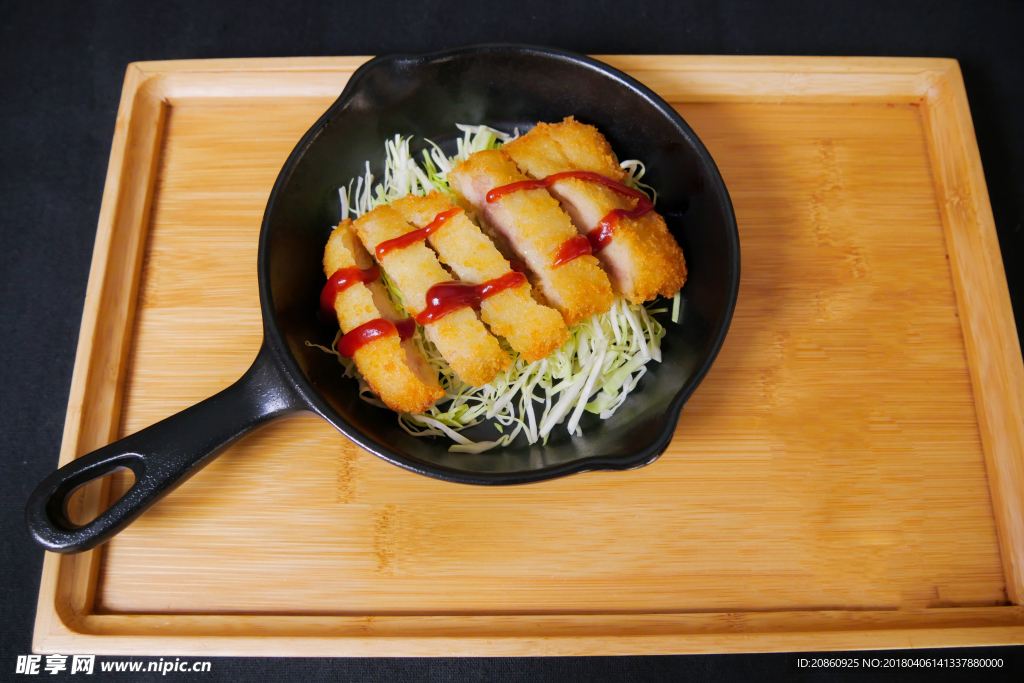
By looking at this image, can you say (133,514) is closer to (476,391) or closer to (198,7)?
(476,391)

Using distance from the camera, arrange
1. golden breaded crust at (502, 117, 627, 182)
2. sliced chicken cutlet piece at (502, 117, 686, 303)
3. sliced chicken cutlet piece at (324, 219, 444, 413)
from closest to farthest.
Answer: sliced chicken cutlet piece at (324, 219, 444, 413)
sliced chicken cutlet piece at (502, 117, 686, 303)
golden breaded crust at (502, 117, 627, 182)

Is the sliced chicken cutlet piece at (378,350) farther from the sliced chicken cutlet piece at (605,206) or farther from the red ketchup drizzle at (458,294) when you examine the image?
the sliced chicken cutlet piece at (605,206)

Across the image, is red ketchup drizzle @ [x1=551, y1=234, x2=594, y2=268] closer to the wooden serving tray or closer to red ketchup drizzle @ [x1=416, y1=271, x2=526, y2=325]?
red ketchup drizzle @ [x1=416, y1=271, x2=526, y2=325]

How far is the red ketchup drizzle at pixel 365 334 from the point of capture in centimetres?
210

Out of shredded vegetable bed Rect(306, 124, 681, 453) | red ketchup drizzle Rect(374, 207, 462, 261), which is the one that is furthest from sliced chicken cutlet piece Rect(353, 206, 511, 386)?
shredded vegetable bed Rect(306, 124, 681, 453)

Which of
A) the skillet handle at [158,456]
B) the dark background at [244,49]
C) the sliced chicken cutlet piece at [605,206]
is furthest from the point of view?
the dark background at [244,49]

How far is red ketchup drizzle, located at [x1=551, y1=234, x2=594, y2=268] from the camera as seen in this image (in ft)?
7.07

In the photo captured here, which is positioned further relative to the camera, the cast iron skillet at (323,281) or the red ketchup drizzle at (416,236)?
the red ketchup drizzle at (416,236)

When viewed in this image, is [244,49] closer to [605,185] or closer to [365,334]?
[365,334]

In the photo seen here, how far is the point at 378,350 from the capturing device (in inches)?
83.0

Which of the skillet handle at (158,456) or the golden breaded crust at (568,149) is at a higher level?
the golden breaded crust at (568,149)

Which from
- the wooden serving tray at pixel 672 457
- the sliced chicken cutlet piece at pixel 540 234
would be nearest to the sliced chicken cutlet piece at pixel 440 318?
the sliced chicken cutlet piece at pixel 540 234

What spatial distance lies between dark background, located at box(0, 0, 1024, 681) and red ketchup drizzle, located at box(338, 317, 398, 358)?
4.99 ft

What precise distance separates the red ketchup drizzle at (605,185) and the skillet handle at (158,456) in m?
1.01
